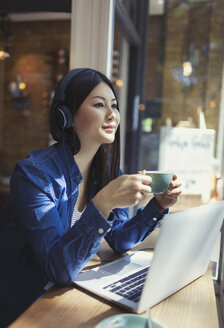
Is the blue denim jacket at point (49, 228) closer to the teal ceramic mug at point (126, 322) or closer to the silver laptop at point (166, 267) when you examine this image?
the silver laptop at point (166, 267)

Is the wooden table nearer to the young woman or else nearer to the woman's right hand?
the young woman

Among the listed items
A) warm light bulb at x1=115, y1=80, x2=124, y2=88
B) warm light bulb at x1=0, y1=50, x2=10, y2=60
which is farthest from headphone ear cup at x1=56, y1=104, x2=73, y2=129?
warm light bulb at x1=115, y1=80, x2=124, y2=88

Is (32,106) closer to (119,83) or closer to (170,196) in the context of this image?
(119,83)

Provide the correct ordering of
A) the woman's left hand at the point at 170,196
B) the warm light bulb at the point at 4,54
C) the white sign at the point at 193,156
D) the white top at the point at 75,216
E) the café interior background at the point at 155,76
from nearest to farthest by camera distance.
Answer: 1. the woman's left hand at the point at 170,196
2. the white top at the point at 75,216
3. the warm light bulb at the point at 4,54
4. the white sign at the point at 193,156
5. the café interior background at the point at 155,76

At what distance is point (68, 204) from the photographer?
41.9 inches

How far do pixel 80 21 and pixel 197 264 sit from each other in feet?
3.98

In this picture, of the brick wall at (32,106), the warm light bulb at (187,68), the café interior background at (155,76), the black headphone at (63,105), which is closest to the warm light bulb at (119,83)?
the café interior background at (155,76)

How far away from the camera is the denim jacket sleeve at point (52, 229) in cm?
80

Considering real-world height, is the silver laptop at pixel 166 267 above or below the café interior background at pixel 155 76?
below

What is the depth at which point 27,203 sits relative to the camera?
881 millimetres

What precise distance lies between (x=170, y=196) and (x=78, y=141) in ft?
1.21

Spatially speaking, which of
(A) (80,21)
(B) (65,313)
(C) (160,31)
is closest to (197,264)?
(B) (65,313)

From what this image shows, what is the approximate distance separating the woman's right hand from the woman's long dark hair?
0.37 m

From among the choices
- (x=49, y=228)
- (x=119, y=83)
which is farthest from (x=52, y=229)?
(x=119, y=83)
